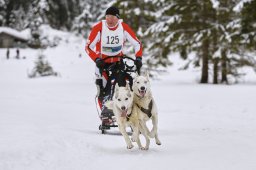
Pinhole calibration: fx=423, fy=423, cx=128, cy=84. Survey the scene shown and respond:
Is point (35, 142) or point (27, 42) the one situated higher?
point (27, 42)

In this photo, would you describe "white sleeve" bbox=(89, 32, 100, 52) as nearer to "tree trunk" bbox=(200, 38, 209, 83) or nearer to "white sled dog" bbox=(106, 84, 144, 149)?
"white sled dog" bbox=(106, 84, 144, 149)

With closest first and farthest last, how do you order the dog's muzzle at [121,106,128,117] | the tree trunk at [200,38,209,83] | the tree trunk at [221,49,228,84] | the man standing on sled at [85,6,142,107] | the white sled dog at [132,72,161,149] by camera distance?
the dog's muzzle at [121,106,128,117], the white sled dog at [132,72,161,149], the man standing on sled at [85,6,142,107], the tree trunk at [221,49,228,84], the tree trunk at [200,38,209,83]

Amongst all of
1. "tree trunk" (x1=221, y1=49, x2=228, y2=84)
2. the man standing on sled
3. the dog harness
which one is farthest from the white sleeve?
"tree trunk" (x1=221, y1=49, x2=228, y2=84)

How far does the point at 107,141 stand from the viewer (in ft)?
23.0

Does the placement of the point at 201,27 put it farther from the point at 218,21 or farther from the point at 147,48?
the point at 147,48

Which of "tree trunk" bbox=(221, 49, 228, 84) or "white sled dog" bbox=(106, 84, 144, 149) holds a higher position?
"tree trunk" bbox=(221, 49, 228, 84)

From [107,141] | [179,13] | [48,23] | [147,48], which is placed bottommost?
[107,141]

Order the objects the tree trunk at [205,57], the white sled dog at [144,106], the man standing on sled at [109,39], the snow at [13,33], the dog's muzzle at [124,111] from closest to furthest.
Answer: the dog's muzzle at [124,111] → the white sled dog at [144,106] → the man standing on sled at [109,39] → the tree trunk at [205,57] → the snow at [13,33]

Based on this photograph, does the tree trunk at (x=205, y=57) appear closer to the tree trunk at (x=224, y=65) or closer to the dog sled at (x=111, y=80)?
the tree trunk at (x=224, y=65)

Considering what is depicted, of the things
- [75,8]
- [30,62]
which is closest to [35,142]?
[30,62]

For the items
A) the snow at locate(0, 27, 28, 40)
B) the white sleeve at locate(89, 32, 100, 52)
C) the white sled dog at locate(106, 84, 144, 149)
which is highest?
the snow at locate(0, 27, 28, 40)

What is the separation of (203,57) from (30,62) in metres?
27.3

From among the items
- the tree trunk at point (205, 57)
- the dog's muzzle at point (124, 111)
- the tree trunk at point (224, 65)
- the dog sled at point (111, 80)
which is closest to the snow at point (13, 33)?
the tree trunk at point (205, 57)

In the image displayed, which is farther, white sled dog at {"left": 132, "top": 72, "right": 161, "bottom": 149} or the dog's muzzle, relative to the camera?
white sled dog at {"left": 132, "top": 72, "right": 161, "bottom": 149}
